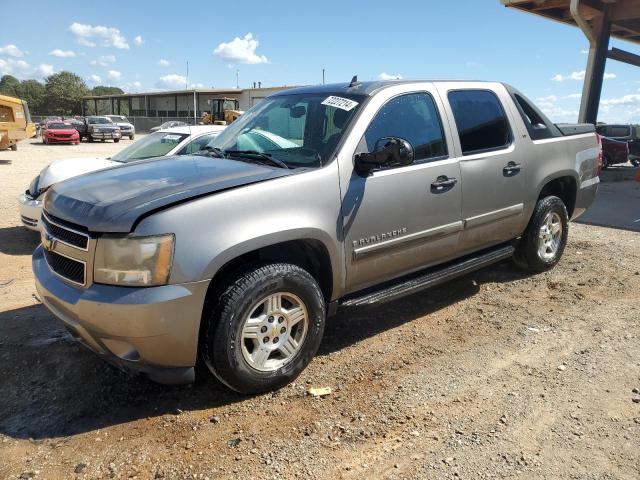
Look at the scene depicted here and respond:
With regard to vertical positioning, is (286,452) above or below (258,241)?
below

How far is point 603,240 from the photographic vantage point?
23.2 feet

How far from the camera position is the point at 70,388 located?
317cm

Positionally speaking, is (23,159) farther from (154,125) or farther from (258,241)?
(154,125)

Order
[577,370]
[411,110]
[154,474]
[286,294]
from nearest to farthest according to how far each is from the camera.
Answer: [154,474], [286,294], [577,370], [411,110]

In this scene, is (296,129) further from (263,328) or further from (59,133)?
(59,133)

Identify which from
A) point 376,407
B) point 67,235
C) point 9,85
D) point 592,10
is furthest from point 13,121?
point 9,85

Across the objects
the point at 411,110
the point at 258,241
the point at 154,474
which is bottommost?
the point at 154,474

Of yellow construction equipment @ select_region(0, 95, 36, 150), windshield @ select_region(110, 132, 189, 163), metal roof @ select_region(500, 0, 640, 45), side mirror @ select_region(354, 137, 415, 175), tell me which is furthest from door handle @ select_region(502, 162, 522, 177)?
yellow construction equipment @ select_region(0, 95, 36, 150)

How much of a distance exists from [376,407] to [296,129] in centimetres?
198

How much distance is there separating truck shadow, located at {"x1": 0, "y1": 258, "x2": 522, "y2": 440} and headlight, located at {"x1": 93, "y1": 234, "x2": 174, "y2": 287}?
862 mm

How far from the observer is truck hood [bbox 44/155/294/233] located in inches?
104

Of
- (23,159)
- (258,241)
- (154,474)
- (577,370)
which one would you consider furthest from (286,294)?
(23,159)

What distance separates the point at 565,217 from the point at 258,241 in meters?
3.86

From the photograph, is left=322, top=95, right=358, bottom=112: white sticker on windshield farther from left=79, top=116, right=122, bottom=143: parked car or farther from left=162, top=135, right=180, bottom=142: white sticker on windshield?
left=79, top=116, right=122, bottom=143: parked car
